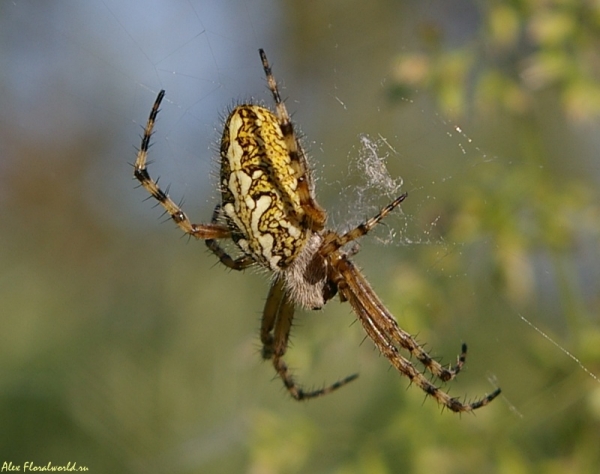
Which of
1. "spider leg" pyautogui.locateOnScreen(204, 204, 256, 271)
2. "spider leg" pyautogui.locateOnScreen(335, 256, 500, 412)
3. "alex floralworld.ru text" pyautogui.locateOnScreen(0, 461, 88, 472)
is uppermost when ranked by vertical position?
"alex floralworld.ru text" pyautogui.locateOnScreen(0, 461, 88, 472)

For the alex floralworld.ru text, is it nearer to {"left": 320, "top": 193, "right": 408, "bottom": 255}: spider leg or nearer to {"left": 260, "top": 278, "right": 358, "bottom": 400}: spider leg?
{"left": 260, "top": 278, "right": 358, "bottom": 400}: spider leg

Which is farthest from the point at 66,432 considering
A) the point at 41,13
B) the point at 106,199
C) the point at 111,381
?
the point at 41,13

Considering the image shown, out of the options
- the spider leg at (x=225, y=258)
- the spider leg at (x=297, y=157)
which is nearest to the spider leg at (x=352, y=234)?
the spider leg at (x=297, y=157)

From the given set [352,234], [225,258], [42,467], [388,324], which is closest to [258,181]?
[352,234]

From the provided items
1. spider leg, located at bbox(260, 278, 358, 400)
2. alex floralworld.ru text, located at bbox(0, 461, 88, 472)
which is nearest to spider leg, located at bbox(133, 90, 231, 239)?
spider leg, located at bbox(260, 278, 358, 400)

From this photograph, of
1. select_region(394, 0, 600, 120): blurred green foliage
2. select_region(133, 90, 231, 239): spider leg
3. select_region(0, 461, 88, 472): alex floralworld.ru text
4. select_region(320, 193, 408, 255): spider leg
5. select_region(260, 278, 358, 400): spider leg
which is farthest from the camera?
select_region(0, 461, 88, 472): alex floralworld.ru text

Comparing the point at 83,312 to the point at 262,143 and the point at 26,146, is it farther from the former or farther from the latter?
the point at 262,143
